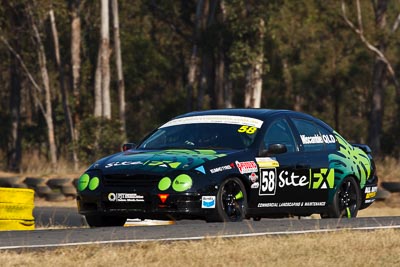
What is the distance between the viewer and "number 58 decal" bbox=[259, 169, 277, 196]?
11.6 metres

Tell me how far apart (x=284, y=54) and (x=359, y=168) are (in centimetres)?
4223

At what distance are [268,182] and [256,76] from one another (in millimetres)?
29835

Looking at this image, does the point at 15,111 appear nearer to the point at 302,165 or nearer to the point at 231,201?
the point at 302,165

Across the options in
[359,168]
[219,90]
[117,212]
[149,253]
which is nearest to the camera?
[149,253]

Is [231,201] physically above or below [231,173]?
below

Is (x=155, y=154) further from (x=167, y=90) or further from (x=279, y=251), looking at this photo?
(x=167, y=90)

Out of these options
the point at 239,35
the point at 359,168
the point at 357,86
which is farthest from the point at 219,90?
the point at 359,168

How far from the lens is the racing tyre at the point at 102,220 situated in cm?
1148

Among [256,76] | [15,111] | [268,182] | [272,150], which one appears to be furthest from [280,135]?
[15,111]

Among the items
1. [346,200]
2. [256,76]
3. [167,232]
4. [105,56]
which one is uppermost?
[105,56]

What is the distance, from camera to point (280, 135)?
12312 mm

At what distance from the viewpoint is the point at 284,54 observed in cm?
5509

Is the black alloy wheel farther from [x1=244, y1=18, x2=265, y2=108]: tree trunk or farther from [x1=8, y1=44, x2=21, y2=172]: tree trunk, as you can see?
[x1=8, y1=44, x2=21, y2=172]: tree trunk

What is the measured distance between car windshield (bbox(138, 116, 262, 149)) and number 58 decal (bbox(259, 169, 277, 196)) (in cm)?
36
